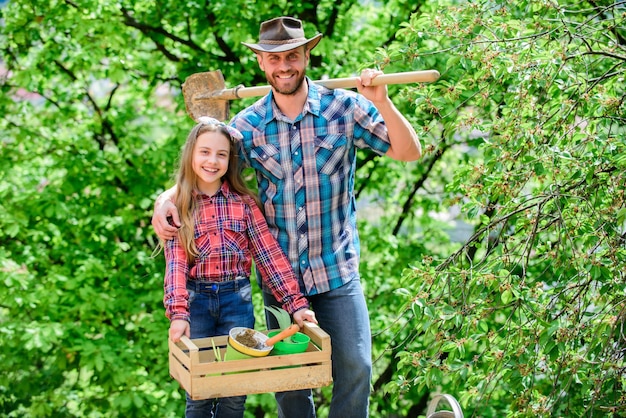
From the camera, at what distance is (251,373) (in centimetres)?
276

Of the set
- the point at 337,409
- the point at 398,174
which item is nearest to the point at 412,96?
the point at 337,409

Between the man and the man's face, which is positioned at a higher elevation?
the man's face

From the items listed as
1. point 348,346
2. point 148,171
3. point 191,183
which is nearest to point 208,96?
point 191,183

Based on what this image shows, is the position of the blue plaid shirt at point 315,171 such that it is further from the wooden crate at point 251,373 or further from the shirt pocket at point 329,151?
the wooden crate at point 251,373

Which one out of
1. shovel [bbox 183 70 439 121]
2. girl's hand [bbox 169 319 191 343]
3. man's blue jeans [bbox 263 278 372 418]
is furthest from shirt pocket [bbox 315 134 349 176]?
girl's hand [bbox 169 319 191 343]

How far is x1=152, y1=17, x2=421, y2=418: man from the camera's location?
124 inches

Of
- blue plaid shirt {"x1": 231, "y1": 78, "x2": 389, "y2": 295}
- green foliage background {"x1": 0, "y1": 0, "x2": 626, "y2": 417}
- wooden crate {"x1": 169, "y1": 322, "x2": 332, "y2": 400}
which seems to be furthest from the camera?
green foliage background {"x1": 0, "y1": 0, "x2": 626, "y2": 417}

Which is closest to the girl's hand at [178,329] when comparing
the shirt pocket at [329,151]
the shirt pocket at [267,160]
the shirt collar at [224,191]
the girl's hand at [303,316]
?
the girl's hand at [303,316]

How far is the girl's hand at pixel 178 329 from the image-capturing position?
117 inches

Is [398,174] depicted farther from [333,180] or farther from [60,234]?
[333,180]

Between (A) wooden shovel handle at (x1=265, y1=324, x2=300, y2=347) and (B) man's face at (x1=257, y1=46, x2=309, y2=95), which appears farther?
(B) man's face at (x1=257, y1=46, x2=309, y2=95)

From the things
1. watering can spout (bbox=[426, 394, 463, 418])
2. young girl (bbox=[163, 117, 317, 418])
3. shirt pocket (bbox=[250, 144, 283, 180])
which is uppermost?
shirt pocket (bbox=[250, 144, 283, 180])

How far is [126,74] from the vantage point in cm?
585

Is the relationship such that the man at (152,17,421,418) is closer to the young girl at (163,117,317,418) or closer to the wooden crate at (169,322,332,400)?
the young girl at (163,117,317,418)
